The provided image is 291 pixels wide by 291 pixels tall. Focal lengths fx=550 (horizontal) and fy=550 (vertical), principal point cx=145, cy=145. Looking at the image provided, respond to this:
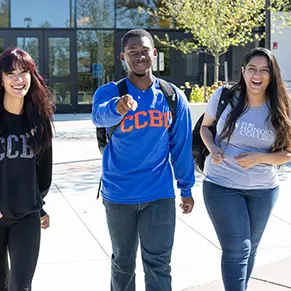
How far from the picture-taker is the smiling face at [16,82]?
322 cm

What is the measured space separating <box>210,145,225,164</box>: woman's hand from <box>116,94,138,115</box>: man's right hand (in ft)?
2.70

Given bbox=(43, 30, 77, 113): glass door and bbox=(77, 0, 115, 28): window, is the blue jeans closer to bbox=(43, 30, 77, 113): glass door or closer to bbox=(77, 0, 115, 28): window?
bbox=(43, 30, 77, 113): glass door

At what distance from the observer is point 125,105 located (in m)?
2.95

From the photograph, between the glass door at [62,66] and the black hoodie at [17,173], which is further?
the glass door at [62,66]

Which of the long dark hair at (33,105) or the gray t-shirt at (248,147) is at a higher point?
the long dark hair at (33,105)

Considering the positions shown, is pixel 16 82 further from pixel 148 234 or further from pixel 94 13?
pixel 94 13

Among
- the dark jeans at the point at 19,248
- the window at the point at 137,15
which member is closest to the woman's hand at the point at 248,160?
the dark jeans at the point at 19,248

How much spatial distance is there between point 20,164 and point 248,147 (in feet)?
4.85

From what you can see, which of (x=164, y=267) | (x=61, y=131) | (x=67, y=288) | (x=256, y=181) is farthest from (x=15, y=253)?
(x=61, y=131)

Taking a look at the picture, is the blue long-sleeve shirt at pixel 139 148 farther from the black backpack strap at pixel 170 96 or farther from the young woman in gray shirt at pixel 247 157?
the young woman in gray shirt at pixel 247 157

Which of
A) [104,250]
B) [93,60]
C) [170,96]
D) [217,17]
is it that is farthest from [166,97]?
[93,60]

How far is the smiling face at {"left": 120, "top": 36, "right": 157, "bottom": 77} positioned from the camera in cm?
327

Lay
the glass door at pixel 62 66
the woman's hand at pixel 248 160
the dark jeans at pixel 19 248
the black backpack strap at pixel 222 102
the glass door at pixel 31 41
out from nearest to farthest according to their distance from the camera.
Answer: the dark jeans at pixel 19 248
the woman's hand at pixel 248 160
the black backpack strap at pixel 222 102
the glass door at pixel 31 41
the glass door at pixel 62 66

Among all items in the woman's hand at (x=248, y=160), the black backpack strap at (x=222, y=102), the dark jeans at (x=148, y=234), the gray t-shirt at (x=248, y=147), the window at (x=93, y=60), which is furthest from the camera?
the window at (x=93, y=60)
